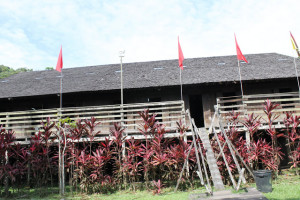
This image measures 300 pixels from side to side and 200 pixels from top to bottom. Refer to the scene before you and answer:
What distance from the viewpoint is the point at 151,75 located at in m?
14.8

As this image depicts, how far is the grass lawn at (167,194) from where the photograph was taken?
694 cm

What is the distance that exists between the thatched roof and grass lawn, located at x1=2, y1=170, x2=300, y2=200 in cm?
576

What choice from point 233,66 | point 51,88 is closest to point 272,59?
point 233,66

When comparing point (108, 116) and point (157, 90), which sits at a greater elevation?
point (157, 90)

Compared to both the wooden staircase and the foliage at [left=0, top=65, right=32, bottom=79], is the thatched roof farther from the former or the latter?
the foliage at [left=0, top=65, right=32, bottom=79]

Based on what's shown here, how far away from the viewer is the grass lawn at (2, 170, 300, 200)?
273 inches

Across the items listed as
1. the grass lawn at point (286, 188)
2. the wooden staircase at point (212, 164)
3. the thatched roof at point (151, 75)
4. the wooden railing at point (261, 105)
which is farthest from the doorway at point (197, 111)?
the grass lawn at point (286, 188)

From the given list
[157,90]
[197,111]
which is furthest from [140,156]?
[197,111]

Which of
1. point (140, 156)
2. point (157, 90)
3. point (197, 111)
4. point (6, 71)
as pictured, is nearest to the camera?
point (140, 156)

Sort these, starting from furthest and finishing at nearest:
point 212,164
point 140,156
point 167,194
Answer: point 140,156 → point 212,164 → point 167,194

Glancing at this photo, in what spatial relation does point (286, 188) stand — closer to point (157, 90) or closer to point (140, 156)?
point (140, 156)

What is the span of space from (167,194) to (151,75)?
834 cm

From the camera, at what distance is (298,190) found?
7.10m

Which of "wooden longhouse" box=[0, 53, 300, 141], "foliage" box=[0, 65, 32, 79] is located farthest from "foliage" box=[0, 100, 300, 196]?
"foliage" box=[0, 65, 32, 79]
